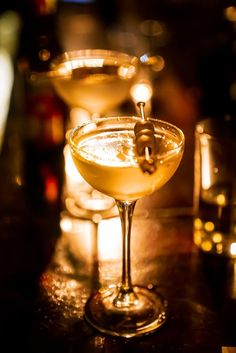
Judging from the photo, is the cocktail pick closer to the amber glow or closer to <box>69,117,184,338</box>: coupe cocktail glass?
<box>69,117,184,338</box>: coupe cocktail glass

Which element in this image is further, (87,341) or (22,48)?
(22,48)

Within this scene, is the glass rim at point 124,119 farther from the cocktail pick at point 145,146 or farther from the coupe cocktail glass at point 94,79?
the coupe cocktail glass at point 94,79

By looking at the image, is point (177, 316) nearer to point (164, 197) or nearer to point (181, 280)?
point (181, 280)

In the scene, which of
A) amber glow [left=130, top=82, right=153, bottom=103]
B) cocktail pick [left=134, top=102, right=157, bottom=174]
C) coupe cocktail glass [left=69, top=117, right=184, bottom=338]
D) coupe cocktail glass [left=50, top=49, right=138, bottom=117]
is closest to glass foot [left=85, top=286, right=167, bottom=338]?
coupe cocktail glass [left=69, top=117, right=184, bottom=338]

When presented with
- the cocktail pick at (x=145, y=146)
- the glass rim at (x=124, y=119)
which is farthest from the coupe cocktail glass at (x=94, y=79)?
the cocktail pick at (x=145, y=146)

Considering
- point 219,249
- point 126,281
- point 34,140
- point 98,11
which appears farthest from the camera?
point 98,11

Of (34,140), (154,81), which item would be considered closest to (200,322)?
(34,140)

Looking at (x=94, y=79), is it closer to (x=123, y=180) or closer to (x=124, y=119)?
(x=124, y=119)

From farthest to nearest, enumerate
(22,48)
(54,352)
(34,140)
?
1. (22,48)
2. (34,140)
3. (54,352)
